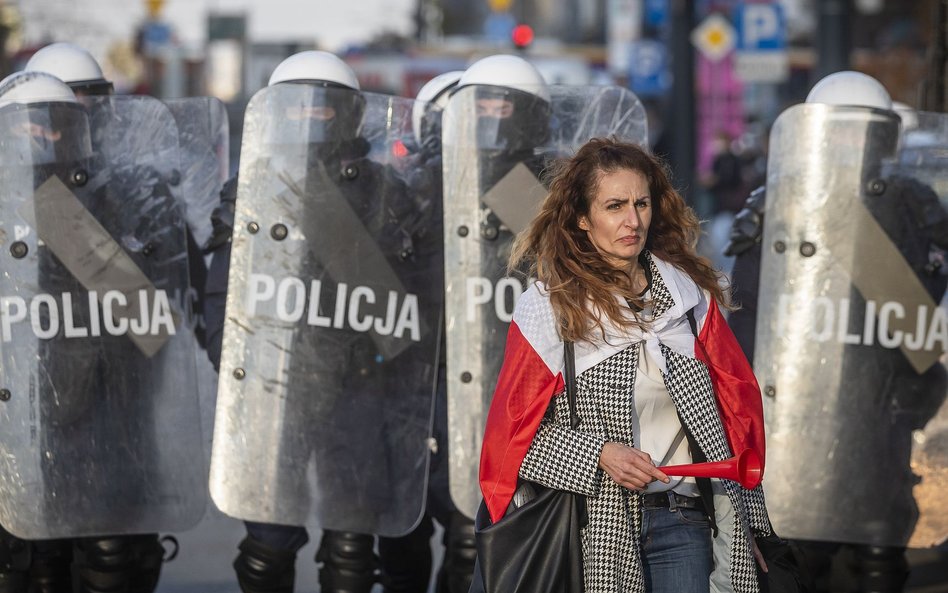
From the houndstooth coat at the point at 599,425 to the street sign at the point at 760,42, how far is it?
11.6 meters

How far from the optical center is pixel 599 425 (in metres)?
3.09

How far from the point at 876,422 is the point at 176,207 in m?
2.29

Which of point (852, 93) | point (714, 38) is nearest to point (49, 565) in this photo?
point (852, 93)

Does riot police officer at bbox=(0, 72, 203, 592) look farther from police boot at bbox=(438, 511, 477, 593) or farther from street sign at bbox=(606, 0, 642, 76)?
street sign at bbox=(606, 0, 642, 76)

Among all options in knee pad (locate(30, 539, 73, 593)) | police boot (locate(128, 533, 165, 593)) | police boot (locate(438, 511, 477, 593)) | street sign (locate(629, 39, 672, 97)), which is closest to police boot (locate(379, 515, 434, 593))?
police boot (locate(438, 511, 477, 593))

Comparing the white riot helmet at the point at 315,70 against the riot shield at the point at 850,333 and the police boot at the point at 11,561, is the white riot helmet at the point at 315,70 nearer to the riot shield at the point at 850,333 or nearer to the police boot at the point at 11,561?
the riot shield at the point at 850,333

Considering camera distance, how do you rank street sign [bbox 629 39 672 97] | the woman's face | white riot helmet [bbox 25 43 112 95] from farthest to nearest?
→ street sign [bbox 629 39 672 97], white riot helmet [bbox 25 43 112 95], the woman's face

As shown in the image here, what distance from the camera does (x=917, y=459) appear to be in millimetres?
4629

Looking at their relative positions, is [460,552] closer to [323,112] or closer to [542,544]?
[323,112]

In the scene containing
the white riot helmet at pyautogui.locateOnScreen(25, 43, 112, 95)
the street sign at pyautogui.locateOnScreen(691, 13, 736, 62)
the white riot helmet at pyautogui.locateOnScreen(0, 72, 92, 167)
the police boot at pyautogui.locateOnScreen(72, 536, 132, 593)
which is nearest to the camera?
the white riot helmet at pyautogui.locateOnScreen(0, 72, 92, 167)

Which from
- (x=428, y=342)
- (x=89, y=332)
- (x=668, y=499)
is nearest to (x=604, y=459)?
(x=668, y=499)

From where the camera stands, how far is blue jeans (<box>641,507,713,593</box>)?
312 cm

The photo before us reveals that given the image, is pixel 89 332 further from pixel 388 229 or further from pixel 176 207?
pixel 388 229

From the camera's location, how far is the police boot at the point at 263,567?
15.5 feet
